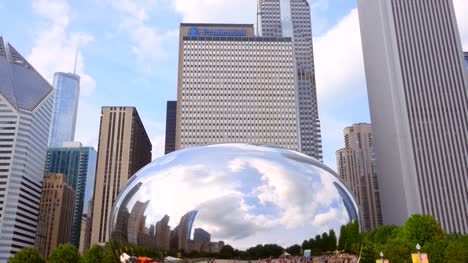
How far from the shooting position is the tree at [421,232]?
40438mm

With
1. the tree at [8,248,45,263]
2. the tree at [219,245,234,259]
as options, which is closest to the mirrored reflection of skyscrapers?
the tree at [219,245,234,259]

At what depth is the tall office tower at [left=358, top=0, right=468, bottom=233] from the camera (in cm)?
8725

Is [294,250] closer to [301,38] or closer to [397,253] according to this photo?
[397,253]

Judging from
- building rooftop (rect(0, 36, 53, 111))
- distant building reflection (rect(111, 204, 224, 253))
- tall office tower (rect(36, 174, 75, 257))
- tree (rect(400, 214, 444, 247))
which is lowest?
distant building reflection (rect(111, 204, 224, 253))

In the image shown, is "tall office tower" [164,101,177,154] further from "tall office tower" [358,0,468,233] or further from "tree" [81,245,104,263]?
"tree" [81,245,104,263]

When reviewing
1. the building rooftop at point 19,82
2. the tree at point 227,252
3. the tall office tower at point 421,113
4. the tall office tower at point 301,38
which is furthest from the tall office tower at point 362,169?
the tree at point 227,252

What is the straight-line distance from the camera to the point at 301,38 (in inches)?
7087

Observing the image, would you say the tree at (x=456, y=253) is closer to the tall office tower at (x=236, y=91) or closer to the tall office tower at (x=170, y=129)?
the tall office tower at (x=236, y=91)

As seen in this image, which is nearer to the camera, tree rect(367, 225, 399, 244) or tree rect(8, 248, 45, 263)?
tree rect(8, 248, 45, 263)

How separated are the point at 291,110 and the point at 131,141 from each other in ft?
184

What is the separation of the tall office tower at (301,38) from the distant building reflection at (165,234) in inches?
5832

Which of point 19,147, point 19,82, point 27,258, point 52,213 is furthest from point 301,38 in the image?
point 27,258

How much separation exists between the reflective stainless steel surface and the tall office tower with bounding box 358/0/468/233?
8921cm

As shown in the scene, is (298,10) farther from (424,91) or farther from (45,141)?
(45,141)
